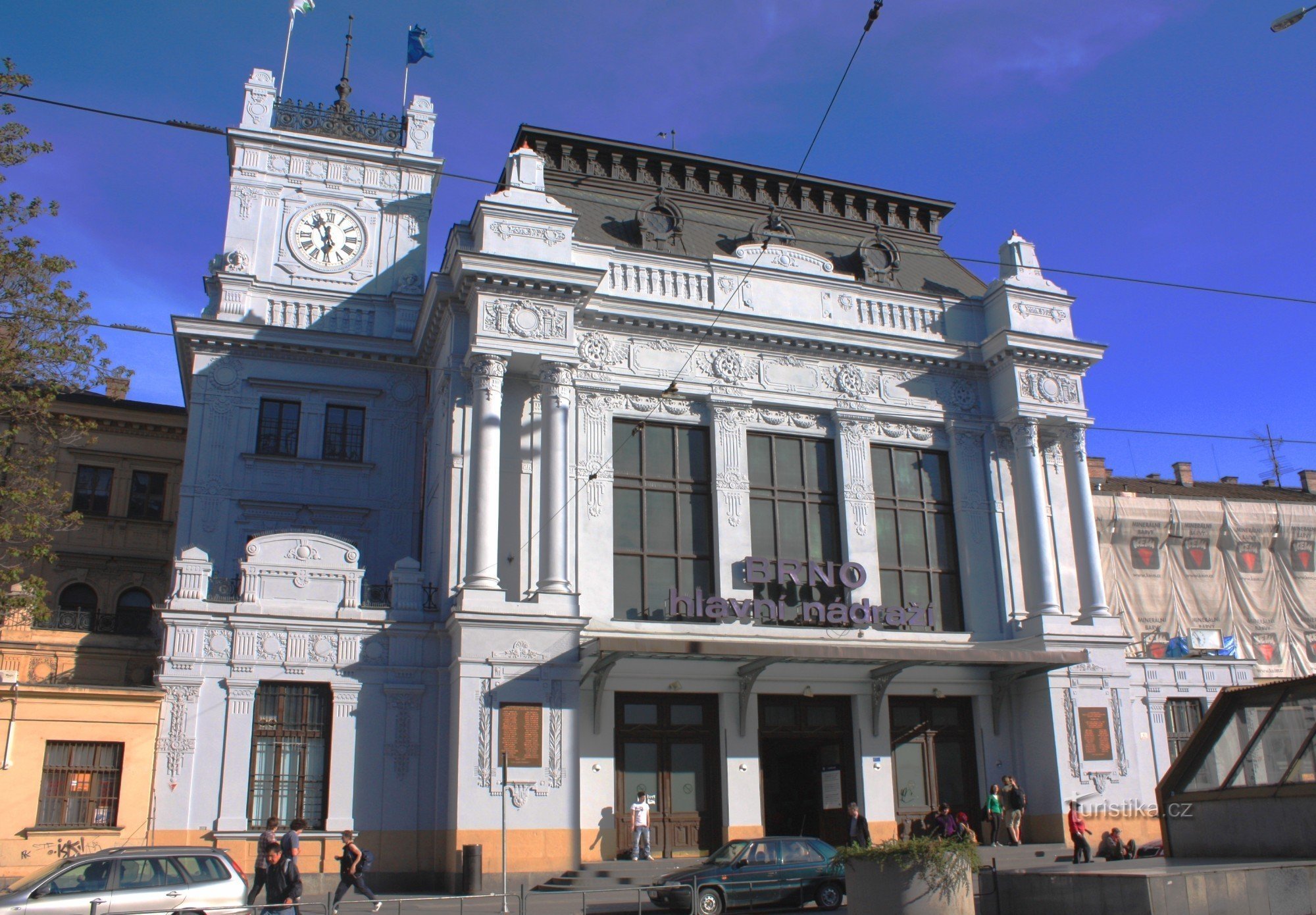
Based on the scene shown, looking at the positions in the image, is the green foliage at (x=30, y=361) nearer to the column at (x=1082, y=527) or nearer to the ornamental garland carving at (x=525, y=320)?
the ornamental garland carving at (x=525, y=320)

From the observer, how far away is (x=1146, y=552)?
4081 cm

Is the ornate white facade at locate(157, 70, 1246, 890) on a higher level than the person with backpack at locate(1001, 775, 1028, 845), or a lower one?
higher

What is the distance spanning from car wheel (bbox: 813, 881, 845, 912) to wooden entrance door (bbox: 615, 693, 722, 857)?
686cm

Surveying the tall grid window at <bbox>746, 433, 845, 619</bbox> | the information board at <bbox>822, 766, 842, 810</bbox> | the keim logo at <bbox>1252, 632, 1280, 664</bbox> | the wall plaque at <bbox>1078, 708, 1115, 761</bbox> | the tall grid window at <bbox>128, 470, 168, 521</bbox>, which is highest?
the tall grid window at <bbox>128, 470, 168, 521</bbox>

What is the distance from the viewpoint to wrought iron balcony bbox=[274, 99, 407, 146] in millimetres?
34625

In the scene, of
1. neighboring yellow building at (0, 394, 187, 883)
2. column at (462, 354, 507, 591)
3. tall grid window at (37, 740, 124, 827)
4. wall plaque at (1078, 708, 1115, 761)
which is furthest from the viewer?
wall plaque at (1078, 708, 1115, 761)

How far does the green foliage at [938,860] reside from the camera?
13422 millimetres

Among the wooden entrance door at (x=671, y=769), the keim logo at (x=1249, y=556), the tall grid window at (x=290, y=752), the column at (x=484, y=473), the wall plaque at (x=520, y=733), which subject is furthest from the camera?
the keim logo at (x=1249, y=556)

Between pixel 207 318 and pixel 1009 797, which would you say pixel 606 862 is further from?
pixel 207 318

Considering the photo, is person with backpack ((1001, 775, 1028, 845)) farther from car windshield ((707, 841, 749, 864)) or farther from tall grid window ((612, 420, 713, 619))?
car windshield ((707, 841, 749, 864))

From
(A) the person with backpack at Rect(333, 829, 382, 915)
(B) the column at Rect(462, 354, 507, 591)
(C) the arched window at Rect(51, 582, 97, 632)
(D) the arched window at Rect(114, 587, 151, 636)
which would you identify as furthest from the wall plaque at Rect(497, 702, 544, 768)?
(D) the arched window at Rect(114, 587, 151, 636)

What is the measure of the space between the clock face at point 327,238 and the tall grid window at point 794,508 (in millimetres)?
12910

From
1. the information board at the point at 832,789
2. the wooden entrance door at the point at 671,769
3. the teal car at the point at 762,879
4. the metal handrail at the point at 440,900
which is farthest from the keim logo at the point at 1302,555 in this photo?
the metal handrail at the point at 440,900

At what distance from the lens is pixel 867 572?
29891mm
